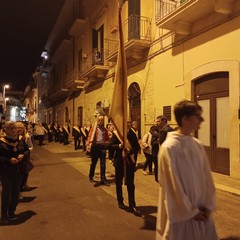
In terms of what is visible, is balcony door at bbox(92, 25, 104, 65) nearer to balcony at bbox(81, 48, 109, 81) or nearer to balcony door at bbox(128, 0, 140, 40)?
balcony at bbox(81, 48, 109, 81)

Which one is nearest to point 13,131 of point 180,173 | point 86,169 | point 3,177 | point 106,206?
point 3,177

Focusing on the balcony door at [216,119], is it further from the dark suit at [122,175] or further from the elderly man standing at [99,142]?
the dark suit at [122,175]

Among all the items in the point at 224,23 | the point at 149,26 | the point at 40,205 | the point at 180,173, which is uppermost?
the point at 149,26

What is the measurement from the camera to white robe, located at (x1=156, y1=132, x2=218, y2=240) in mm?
2535

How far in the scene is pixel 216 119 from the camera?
30.9ft

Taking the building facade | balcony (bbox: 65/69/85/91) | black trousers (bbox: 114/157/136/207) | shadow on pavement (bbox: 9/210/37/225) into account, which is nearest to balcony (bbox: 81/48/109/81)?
the building facade

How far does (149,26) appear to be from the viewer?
1310cm

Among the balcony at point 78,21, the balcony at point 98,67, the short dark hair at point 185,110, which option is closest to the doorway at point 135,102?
the balcony at point 98,67

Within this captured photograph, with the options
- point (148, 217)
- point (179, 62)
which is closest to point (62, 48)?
point (179, 62)

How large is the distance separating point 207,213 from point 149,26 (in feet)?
37.8

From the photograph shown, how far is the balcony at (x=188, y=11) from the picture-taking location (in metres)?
8.55

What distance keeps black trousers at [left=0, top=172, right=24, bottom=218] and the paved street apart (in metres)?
0.28

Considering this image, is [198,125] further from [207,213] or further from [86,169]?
[86,169]

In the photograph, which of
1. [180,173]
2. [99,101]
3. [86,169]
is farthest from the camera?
[99,101]
